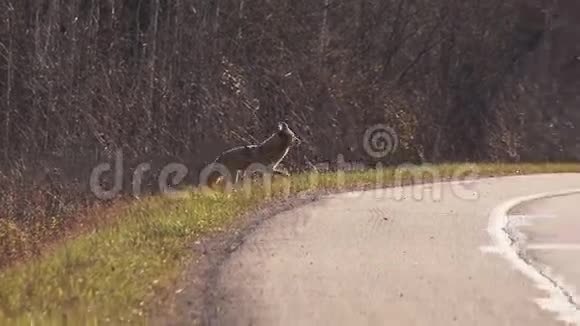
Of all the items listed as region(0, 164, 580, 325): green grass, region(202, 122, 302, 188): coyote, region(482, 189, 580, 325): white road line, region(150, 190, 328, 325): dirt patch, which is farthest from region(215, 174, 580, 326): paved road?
region(202, 122, 302, 188): coyote

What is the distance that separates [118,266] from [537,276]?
393 cm

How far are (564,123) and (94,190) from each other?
3506 centimetres

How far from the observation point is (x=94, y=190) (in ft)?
58.8

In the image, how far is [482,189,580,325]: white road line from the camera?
8766 millimetres

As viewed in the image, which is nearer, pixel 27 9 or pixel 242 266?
pixel 242 266

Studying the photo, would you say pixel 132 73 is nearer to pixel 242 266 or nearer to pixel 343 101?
pixel 343 101

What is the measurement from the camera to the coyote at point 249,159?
18.1 metres

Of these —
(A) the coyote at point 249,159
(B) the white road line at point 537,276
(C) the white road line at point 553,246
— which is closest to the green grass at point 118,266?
(A) the coyote at point 249,159

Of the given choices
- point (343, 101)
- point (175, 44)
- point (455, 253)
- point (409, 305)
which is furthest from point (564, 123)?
point (409, 305)

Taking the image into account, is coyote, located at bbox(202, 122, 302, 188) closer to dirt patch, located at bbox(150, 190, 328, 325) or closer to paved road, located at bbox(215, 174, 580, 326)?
paved road, located at bbox(215, 174, 580, 326)

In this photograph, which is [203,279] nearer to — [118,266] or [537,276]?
[118,266]

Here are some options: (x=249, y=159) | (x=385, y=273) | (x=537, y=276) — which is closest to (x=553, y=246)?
A: (x=537, y=276)

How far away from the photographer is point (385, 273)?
10.5 m

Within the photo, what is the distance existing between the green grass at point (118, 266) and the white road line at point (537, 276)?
3.19 m
